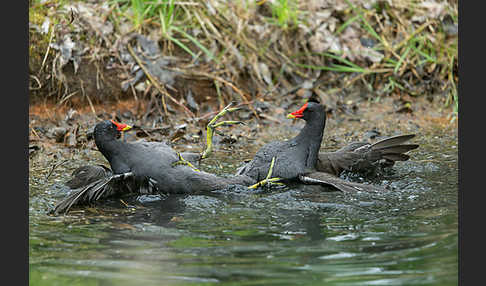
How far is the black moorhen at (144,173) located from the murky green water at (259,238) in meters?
0.15

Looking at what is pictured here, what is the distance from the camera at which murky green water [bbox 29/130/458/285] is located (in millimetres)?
3398

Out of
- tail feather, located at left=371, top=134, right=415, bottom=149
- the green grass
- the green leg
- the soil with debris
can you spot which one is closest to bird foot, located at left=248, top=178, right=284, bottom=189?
the green leg

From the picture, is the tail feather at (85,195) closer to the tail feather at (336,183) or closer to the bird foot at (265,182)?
the bird foot at (265,182)

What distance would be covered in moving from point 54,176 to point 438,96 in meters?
5.37

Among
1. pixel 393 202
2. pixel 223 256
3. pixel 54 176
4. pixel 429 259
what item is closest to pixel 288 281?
pixel 223 256

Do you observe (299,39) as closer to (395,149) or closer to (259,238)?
(395,149)

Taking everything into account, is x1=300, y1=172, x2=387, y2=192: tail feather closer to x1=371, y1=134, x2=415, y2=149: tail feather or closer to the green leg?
the green leg

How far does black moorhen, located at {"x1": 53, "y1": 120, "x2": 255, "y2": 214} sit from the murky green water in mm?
150

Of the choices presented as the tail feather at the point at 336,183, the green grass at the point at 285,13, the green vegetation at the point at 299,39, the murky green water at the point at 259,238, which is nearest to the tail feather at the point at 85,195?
the murky green water at the point at 259,238

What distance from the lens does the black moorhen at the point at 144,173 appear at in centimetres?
546

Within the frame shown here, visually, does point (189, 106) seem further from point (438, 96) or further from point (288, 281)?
point (288, 281)

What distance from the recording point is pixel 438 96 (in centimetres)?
861

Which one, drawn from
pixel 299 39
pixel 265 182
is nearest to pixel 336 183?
pixel 265 182

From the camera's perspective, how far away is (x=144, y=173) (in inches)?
215
